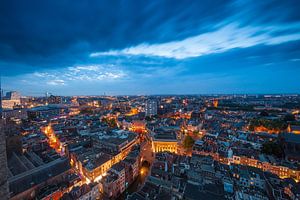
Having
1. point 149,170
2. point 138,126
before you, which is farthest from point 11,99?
point 149,170

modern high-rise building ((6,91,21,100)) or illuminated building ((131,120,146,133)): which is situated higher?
modern high-rise building ((6,91,21,100))

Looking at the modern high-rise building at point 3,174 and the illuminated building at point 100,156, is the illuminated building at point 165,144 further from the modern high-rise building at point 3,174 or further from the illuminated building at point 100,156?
the modern high-rise building at point 3,174

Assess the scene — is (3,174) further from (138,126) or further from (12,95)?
(12,95)

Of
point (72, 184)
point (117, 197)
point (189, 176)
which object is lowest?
point (117, 197)

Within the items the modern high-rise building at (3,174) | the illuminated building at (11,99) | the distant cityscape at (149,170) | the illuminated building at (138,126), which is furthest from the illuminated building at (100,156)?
the illuminated building at (11,99)

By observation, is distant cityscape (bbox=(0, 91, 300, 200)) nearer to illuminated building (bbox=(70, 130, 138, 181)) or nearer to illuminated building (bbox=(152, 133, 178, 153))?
illuminated building (bbox=(70, 130, 138, 181))

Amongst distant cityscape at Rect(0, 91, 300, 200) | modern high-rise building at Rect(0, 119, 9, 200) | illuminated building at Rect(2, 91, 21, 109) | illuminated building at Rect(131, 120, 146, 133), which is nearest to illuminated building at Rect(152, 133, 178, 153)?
distant cityscape at Rect(0, 91, 300, 200)

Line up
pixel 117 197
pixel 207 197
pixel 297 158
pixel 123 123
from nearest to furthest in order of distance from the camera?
pixel 207 197
pixel 117 197
pixel 297 158
pixel 123 123

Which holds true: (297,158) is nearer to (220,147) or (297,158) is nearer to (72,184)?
(220,147)

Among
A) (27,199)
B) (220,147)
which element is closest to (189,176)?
(220,147)

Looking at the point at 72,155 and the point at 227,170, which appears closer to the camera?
the point at 227,170

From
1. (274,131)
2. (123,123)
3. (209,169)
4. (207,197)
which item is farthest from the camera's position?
(123,123)
